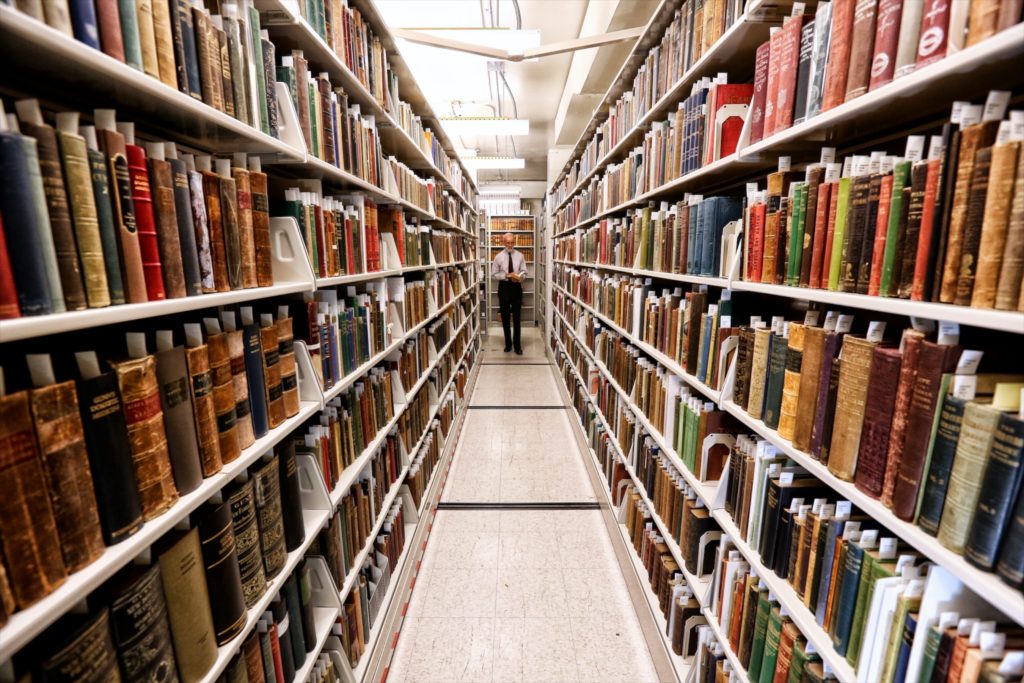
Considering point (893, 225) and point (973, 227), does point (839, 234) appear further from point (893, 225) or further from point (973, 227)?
point (973, 227)

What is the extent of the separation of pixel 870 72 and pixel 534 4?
11.5 ft

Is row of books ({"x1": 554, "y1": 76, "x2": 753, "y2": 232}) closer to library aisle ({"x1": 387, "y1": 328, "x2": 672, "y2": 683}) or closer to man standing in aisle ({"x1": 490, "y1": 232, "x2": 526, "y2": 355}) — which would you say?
library aisle ({"x1": 387, "y1": 328, "x2": 672, "y2": 683})

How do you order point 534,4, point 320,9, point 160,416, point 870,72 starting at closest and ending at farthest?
1. point 160,416
2. point 870,72
3. point 320,9
4. point 534,4

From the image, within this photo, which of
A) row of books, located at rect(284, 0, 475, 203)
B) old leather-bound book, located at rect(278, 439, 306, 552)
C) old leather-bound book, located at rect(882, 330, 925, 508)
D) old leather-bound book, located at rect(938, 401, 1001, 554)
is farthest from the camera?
row of books, located at rect(284, 0, 475, 203)

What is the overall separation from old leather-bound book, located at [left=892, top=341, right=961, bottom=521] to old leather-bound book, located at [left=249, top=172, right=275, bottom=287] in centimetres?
126

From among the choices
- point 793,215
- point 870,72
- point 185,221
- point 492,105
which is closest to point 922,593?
point 793,215

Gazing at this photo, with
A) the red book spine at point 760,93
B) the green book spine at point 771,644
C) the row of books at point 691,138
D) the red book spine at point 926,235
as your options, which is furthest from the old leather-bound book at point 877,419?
the row of books at point 691,138

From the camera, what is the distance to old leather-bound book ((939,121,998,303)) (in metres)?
0.70

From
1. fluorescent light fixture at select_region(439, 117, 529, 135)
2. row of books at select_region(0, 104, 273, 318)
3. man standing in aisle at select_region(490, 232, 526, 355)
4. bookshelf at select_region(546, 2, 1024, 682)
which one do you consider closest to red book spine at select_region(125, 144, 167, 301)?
row of books at select_region(0, 104, 273, 318)

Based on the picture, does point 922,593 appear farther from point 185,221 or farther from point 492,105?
point 492,105

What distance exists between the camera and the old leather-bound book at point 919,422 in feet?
2.44

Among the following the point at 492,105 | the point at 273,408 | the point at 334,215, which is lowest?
the point at 273,408

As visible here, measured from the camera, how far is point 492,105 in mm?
5773

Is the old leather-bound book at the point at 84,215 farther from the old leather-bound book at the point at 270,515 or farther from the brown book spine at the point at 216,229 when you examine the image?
the old leather-bound book at the point at 270,515
